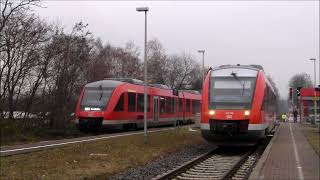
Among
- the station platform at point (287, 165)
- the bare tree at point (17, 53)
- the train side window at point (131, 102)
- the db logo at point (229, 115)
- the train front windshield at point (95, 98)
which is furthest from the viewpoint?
the train side window at point (131, 102)

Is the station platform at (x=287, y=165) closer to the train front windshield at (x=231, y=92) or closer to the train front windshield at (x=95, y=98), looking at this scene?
the train front windshield at (x=231, y=92)

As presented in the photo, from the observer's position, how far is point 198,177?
13469 mm

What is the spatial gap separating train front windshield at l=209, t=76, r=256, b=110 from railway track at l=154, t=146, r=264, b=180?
180cm

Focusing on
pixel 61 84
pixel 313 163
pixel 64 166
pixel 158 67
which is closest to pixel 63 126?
pixel 61 84

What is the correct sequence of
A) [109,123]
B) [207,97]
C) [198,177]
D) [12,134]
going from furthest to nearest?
[109,123]
[12,134]
[207,97]
[198,177]

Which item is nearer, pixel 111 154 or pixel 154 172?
pixel 154 172

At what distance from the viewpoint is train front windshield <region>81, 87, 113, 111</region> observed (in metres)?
29.6

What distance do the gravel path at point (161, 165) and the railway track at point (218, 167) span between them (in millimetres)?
474

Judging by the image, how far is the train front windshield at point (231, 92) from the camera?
18.9 meters

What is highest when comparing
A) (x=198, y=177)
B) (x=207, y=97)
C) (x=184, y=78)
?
(x=184, y=78)

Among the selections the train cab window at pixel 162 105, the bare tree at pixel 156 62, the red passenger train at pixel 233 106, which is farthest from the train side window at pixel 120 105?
the bare tree at pixel 156 62

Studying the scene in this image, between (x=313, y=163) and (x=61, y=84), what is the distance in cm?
1821

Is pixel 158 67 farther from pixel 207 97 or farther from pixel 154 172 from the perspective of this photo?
pixel 154 172

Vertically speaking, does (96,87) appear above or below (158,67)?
below
